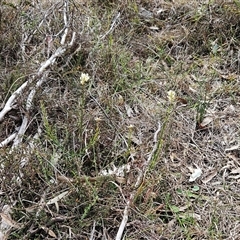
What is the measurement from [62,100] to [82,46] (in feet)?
1.57

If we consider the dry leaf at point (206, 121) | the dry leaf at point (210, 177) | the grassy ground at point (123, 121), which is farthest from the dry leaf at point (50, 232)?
the dry leaf at point (206, 121)

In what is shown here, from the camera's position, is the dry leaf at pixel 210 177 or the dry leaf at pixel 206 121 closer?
the dry leaf at pixel 210 177

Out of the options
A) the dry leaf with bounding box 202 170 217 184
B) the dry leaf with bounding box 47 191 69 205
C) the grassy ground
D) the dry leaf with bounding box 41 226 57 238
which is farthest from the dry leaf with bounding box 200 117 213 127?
the dry leaf with bounding box 41 226 57 238

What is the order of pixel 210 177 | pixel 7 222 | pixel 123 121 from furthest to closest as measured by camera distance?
pixel 123 121 < pixel 210 177 < pixel 7 222

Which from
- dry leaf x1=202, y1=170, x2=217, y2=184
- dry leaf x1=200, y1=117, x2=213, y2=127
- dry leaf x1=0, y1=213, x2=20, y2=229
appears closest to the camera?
dry leaf x1=0, y1=213, x2=20, y2=229

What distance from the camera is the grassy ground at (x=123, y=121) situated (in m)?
1.68

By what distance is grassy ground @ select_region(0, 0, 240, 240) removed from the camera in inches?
66.1

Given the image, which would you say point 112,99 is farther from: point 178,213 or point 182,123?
point 178,213

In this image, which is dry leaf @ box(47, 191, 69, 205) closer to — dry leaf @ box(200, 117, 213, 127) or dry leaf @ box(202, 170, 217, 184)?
dry leaf @ box(202, 170, 217, 184)

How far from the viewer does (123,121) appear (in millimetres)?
2125

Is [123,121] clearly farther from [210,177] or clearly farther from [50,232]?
[50,232]

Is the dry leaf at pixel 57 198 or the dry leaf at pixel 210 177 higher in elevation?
the dry leaf at pixel 57 198

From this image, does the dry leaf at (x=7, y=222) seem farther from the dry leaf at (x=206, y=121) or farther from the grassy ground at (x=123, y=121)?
the dry leaf at (x=206, y=121)

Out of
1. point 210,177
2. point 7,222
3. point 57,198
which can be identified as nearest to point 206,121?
point 210,177
